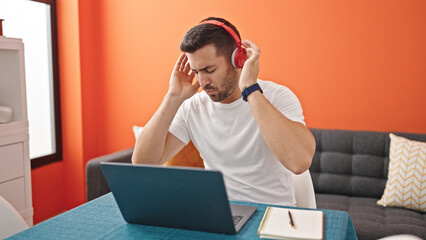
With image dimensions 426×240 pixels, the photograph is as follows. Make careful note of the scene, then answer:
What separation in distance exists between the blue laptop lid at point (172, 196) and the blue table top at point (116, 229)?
0.02m

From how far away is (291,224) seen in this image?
1.07 meters

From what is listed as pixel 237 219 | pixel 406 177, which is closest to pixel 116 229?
pixel 237 219

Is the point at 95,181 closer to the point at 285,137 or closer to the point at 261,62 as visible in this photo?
the point at 261,62

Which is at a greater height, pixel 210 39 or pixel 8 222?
pixel 210 39

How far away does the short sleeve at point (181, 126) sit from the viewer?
180cm

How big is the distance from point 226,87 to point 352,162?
145 cm

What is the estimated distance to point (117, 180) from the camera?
3.46 ft

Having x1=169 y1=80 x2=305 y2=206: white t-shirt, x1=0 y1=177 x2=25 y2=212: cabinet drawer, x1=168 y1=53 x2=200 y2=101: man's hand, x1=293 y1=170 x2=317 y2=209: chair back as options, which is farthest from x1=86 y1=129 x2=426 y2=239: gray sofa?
x1=168 y1=53 x2=200 y2=101: man's hand

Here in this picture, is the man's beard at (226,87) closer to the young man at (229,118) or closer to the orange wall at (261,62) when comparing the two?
the young man at (229,118)

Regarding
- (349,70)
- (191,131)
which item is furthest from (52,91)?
(349,70)

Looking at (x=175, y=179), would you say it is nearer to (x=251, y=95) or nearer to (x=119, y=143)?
(x=251, y=95)

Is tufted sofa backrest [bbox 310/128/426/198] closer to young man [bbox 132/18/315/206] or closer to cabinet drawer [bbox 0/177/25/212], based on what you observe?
young man [bbox 132/18/315/206]

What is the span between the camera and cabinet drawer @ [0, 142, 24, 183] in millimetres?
2387

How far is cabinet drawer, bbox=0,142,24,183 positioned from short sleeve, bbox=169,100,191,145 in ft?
3.88
